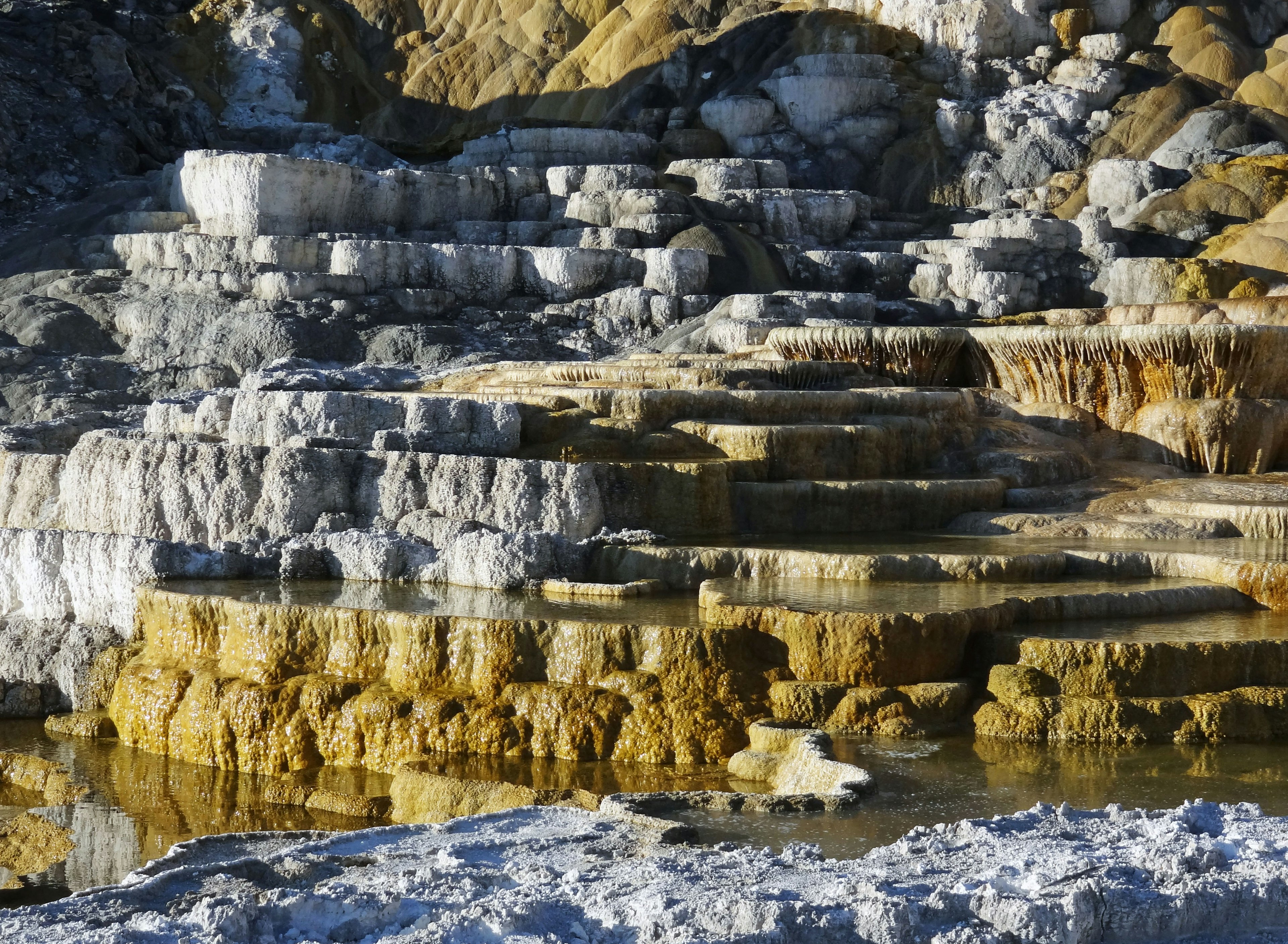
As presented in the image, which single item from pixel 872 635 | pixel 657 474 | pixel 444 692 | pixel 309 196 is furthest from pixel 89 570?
pixel 309 196

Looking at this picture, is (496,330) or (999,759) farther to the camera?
(496,330)

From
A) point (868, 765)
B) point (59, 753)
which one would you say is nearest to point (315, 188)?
point (59, 753)

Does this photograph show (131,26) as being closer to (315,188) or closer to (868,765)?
(315,188)

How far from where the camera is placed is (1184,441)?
51.3ft

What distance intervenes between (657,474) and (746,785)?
4603 millimetres

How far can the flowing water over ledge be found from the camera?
737cm

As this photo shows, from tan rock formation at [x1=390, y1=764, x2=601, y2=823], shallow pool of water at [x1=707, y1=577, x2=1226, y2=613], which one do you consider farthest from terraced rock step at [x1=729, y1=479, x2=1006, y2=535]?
tan rock formation at [x1=390, y1=764, x2=601, y2=823]

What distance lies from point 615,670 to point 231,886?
11.0 feet

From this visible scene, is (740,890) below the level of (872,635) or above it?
below

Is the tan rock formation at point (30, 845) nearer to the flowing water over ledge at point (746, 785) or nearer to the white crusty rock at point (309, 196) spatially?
the flowing water over ledge at point (746, 785)

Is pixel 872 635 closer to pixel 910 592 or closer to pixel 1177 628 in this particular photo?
pixel 910 592

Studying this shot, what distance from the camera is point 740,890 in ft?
19.8

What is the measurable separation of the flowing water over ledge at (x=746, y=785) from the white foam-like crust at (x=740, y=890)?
460mm

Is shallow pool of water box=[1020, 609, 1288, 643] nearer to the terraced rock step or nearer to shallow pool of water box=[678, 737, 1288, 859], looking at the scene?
shallow pool of water box=[678, 737, 1288, 859]
